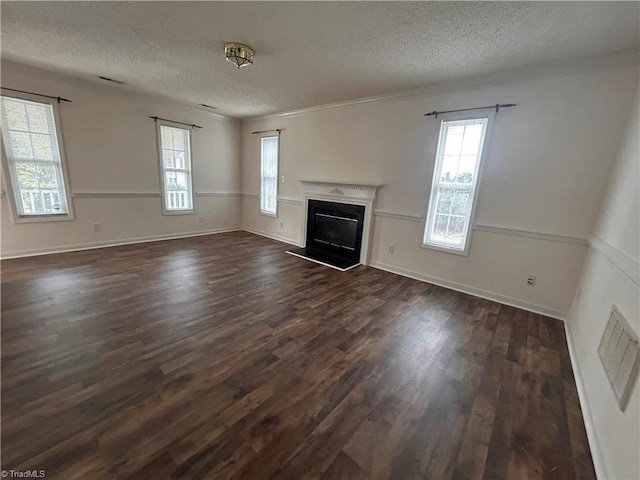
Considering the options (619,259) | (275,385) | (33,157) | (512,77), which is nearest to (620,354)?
(619,259)

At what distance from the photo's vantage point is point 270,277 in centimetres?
363

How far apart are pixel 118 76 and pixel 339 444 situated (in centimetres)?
500

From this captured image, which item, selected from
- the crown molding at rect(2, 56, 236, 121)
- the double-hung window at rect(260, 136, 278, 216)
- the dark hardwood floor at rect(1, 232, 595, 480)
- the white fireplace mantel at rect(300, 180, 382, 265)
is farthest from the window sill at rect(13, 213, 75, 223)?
the white fireplace mantel at rect(300, 180, 382, 265)

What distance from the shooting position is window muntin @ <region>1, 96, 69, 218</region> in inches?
141

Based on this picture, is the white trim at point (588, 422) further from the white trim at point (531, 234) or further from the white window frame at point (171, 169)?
the white window frame at point (171, 169)

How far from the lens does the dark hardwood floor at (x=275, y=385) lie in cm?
130

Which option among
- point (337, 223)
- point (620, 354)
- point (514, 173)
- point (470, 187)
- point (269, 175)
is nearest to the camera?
point (620, 354)

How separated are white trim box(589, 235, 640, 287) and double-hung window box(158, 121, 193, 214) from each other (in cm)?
619

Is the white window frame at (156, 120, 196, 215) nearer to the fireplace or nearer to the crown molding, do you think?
the crown molding

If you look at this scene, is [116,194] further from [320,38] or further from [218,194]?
[320,38]

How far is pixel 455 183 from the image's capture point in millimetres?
3496

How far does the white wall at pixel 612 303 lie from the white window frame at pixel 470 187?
1110mm

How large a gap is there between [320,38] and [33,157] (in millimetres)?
4394

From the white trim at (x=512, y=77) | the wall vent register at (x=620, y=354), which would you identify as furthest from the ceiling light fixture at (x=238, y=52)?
→ the wall vent register at (x=620, y=354)
